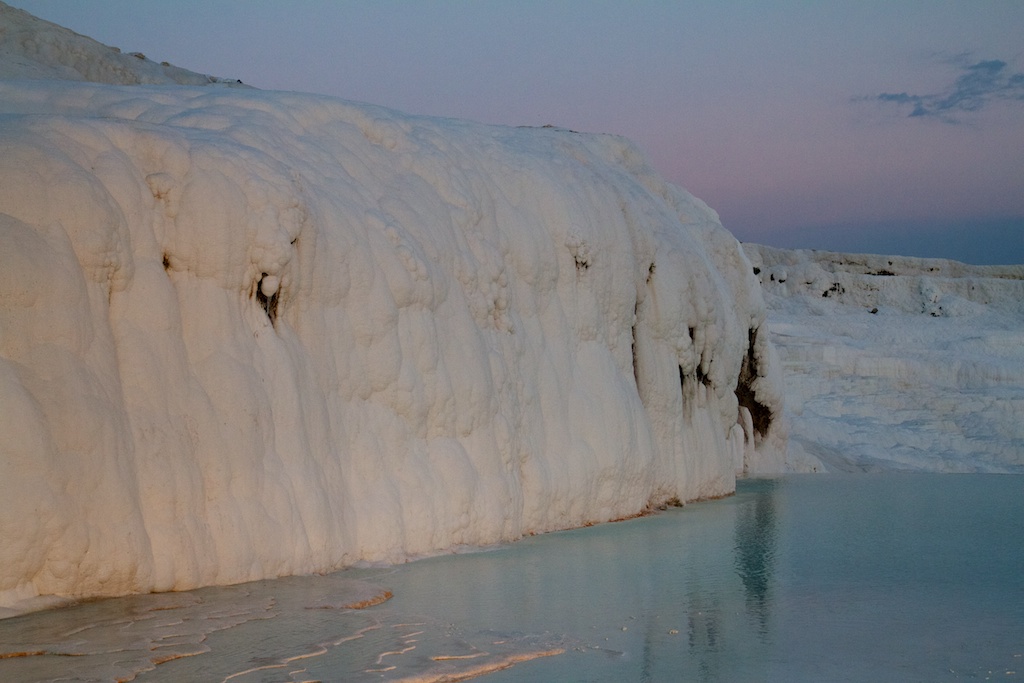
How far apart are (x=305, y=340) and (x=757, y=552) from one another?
599 cm

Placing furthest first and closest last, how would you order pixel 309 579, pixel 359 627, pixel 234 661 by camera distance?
1. pixel 309 579
2. pixel 359 627
3. pixel 234 661

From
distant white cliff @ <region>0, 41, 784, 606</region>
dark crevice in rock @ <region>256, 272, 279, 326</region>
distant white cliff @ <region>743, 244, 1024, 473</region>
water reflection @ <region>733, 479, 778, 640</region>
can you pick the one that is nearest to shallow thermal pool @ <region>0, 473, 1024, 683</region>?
water reflection @ <region>733, 479, 778, 640</region>

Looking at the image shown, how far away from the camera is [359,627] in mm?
8594

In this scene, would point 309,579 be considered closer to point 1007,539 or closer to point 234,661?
point 234,661

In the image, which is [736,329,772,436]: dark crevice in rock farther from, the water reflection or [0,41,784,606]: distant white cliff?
[0,41,784,606]: distant white cliff

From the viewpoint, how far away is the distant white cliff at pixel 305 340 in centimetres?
904

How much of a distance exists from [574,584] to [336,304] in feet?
12.4

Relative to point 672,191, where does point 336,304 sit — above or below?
below

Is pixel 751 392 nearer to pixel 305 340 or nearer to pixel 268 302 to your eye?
pixel 305 340

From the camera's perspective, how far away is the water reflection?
10688 mm

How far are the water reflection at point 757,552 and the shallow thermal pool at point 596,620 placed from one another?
0.16ft

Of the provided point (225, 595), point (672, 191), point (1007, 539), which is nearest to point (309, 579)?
point (225, 595)

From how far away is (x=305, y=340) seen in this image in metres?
11.9

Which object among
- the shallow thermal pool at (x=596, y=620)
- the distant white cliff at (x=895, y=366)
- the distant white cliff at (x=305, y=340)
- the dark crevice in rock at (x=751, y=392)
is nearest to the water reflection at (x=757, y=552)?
the shallow thermal pool at (x=596, y=620)
